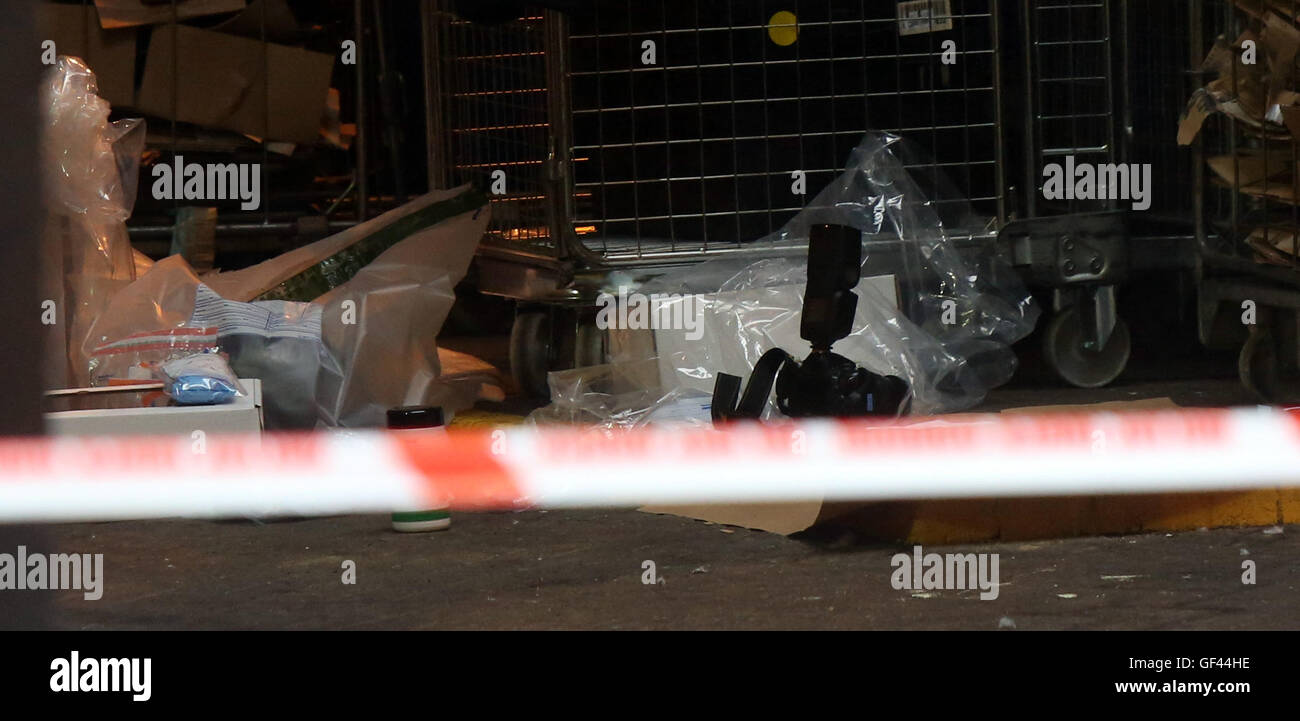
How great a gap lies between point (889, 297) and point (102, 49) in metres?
2.12

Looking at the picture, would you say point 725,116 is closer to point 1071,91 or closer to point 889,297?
point 889,297

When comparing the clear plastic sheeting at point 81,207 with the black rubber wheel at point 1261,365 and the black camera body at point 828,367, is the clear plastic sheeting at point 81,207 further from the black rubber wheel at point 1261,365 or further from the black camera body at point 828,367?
the black rubber wheel at point 1261,365

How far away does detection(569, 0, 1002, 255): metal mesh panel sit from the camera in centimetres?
333

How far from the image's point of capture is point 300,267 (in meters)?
3.16

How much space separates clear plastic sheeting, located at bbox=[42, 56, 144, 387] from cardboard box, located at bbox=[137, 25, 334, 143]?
0.73m

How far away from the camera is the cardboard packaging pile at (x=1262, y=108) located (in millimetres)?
2900

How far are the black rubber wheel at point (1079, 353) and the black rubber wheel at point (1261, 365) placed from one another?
1.04 feet

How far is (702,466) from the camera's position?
2.72 m

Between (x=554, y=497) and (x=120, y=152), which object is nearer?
(x=554, y=497)

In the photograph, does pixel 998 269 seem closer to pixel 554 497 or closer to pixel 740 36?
pixel 740 36

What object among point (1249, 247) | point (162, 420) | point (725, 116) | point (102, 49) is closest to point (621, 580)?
point (162, 420)

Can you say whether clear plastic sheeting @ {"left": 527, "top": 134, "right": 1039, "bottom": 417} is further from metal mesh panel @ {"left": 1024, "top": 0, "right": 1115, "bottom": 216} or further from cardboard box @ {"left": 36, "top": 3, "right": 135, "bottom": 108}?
cardboard box @ {"left": 36, "top": 3, "right": 135, "bottom": 108}
